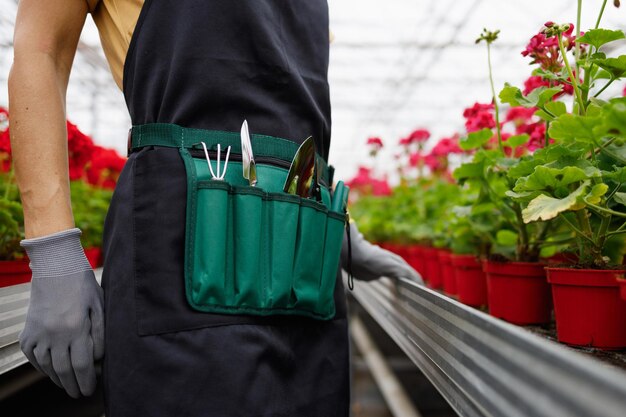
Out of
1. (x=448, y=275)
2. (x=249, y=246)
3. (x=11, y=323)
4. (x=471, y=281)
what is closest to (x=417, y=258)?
(x=448, y=275)

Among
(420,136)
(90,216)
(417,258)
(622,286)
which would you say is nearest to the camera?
(622,286)

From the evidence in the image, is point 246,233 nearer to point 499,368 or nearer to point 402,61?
point 499,368

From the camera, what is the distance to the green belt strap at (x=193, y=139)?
2.70 feet

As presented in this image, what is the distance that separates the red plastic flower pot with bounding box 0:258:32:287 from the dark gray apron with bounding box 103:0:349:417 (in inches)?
16.8

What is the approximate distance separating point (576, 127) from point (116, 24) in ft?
2.60

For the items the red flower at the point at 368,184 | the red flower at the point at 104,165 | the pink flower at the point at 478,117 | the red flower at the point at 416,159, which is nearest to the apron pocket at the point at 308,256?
the pink flower at the point at 478,117

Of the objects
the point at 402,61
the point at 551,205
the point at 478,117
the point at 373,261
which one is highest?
the point at 402,61

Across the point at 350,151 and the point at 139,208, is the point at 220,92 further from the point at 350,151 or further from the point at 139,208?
the point at 350,151

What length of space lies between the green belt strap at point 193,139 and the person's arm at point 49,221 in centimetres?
13

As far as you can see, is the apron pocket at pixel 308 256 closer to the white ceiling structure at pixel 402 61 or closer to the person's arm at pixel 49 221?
the person's arm at pixel 49 221

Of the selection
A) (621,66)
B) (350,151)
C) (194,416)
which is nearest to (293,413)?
(194,416)

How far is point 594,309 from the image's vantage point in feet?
2.74

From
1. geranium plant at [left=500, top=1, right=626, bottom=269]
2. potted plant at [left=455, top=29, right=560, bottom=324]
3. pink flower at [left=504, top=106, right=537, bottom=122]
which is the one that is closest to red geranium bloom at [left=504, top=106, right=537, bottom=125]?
pink flower at [left=504, top=106, right=537, bottom=122]

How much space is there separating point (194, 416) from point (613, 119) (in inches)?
28.9
